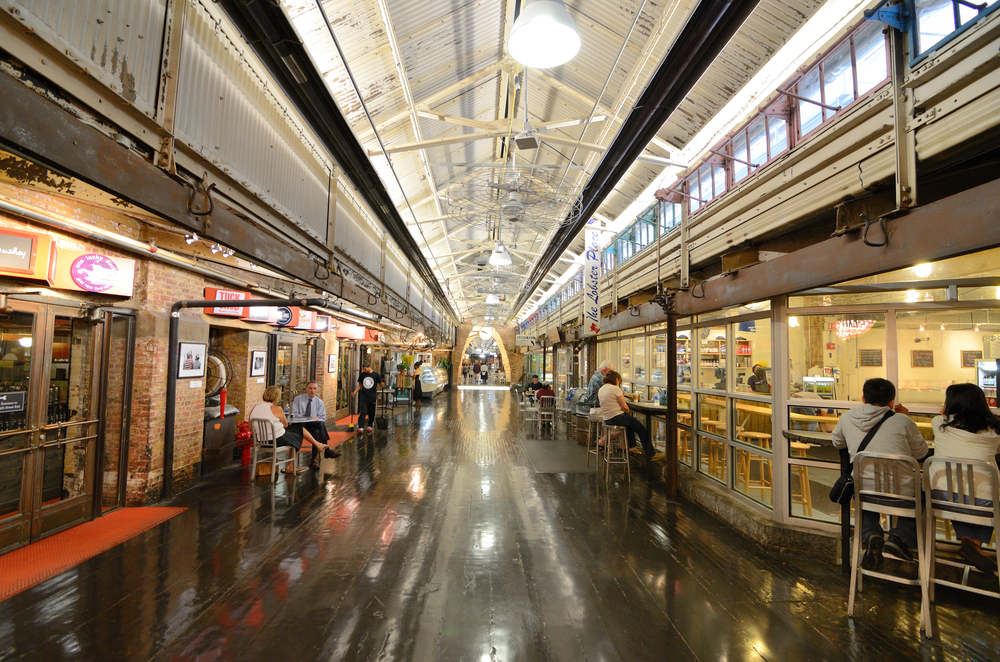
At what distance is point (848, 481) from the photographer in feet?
10.5

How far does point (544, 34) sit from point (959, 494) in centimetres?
403

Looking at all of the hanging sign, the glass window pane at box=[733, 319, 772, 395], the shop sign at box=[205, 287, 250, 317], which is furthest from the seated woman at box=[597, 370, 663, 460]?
the shop sign at box=[205, 287, 250, 317]

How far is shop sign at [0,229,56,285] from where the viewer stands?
3350mm

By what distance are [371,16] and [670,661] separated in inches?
242

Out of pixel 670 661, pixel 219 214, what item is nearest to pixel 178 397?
pixel 219 214

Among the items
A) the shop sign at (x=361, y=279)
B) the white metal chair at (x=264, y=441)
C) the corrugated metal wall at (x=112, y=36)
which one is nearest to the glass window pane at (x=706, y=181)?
the shop sign at (x=361, y=279)

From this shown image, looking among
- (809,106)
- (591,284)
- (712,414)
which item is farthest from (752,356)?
(591,284)

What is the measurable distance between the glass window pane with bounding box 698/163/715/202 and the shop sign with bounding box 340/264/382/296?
4.61 meters

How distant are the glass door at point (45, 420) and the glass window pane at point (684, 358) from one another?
22.0 ft

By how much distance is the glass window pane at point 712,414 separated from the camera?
5254 millimetres

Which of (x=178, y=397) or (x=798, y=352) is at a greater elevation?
(x=798, y=352)

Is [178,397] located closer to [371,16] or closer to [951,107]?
[371,16]

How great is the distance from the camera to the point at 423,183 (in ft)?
31.2

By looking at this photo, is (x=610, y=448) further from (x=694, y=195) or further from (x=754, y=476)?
(x=694, y=195)
